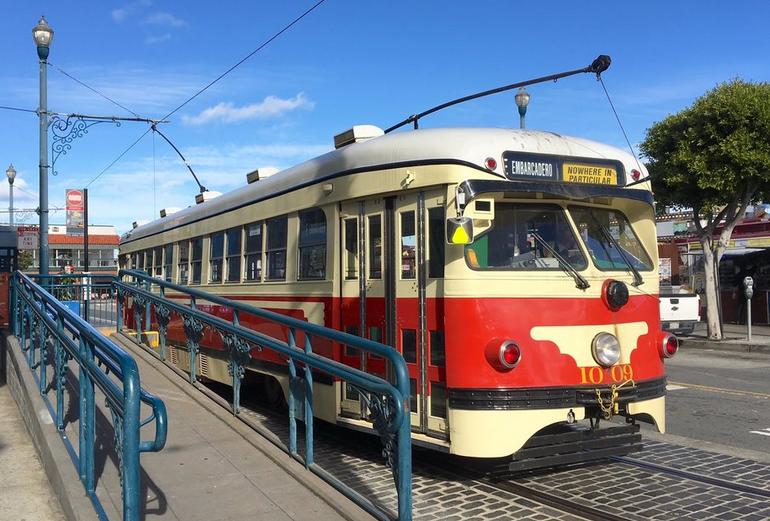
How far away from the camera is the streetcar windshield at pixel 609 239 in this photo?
6.37m

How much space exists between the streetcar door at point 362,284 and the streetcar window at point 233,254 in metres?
3.07

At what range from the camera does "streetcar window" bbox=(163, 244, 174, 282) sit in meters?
12.8

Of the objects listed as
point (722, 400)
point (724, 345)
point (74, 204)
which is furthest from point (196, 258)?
point (74, 204)

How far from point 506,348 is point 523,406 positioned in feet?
1.59

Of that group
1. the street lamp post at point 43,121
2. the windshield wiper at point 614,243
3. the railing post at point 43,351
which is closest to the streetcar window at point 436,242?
the windshield wiper at point 614,243

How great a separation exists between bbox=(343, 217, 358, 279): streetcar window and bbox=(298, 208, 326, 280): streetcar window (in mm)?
405

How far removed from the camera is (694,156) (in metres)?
17.4

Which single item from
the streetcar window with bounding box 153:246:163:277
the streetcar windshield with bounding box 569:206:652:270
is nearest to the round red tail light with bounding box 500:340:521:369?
the streetcar windshield with bounding box 569:206:652:270

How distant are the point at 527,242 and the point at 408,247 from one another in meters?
1.04

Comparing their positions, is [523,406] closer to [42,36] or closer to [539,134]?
[539,134]

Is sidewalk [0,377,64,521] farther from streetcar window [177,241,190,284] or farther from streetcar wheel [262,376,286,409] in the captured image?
streetcar window [177,241,190,284]

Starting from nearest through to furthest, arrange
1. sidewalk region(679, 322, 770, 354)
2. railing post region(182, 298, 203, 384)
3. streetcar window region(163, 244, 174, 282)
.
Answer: railing post region(182, 298, 203, 384), streetcar window region(163, 244, 174, 282), sidewalk region(679, 322, 770, 354)

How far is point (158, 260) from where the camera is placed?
13.7m

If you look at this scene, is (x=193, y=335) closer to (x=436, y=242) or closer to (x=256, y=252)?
(x=256, y=252)
